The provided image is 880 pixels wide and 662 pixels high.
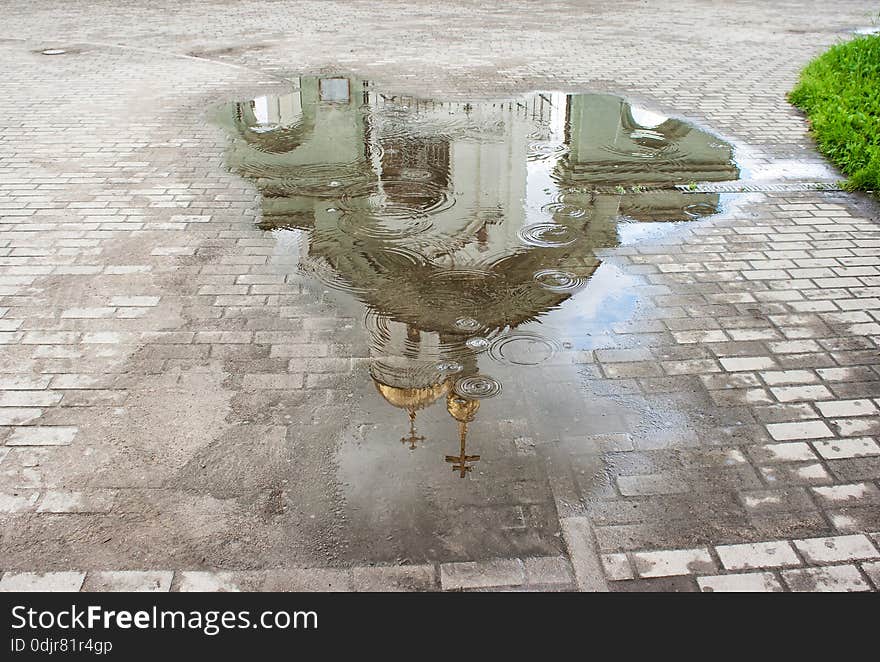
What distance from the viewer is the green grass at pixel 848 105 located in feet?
26.9

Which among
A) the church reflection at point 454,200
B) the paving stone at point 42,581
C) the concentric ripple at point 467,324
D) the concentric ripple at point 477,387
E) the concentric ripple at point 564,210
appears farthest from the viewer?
the concentric ripple at point 564,210

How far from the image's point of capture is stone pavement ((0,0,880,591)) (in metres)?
3.51

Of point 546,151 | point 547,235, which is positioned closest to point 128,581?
point 547,235

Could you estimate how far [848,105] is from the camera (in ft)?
32.1

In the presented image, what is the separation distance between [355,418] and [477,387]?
730 mm

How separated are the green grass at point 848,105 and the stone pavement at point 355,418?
39 cm

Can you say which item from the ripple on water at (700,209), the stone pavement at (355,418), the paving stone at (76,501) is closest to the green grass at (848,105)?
the stone pavement at (355,418)

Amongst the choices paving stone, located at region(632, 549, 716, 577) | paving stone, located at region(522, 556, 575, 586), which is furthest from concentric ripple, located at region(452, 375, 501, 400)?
paving stone, located at region(632, 549, 716, 577)

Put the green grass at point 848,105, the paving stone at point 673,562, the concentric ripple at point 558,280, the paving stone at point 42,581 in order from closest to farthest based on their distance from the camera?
the paving stone at point 42,581, the paving stone at point 673,562, the concentric ripple at point 558,280, the green grass at point 848,105

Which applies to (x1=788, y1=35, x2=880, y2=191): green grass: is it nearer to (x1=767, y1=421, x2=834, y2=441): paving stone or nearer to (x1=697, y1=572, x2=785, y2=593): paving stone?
(x1=767, y1=421, x2=834, y2=441): paving stone

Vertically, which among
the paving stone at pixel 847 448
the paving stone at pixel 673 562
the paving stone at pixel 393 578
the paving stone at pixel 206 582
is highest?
the paving stone at pixel 847 448

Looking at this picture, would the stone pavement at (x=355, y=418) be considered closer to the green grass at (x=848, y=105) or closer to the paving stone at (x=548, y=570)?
the paving stone at (x=548, y=570)

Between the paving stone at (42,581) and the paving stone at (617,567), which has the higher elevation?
the paving stone at (617,567)

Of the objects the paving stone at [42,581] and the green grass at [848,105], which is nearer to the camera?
the paving stone at [42,581]
